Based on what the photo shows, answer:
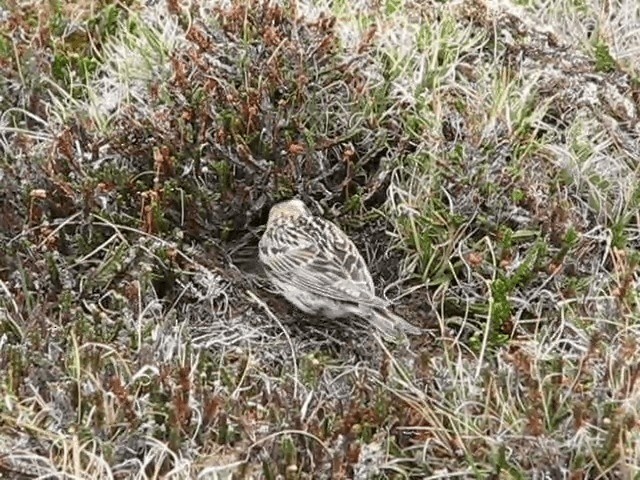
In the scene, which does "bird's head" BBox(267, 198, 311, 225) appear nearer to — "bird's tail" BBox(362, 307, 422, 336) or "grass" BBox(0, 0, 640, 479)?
"grass" BBox(0, 0, 640, 479)

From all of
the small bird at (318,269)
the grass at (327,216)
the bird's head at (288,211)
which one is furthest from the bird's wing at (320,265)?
the grass at (327,216)

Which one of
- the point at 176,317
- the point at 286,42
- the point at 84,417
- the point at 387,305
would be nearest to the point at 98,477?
the point at 84,417

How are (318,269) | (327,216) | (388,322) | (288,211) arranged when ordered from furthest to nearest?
1. (327,216)
2. (288,211)
3. (318,269)
4. (388,322)

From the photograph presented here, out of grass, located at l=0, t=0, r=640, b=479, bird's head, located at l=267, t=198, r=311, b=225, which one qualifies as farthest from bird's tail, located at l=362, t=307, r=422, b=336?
bird's head, located at l=267, t=198, r=311, b=225

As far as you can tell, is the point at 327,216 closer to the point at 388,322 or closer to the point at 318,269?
the point at 318,269

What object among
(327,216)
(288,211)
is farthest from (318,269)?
(327,216)

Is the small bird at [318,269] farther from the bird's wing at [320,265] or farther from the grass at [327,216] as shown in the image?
the grass at [327,216]

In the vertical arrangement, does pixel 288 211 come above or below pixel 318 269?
above
